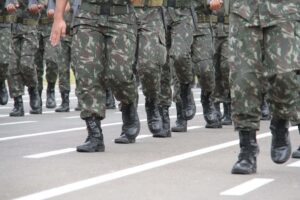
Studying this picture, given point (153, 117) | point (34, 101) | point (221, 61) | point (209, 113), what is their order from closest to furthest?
point (153, 117) → point (209, 113) → point (221, 61) → point (34, 101)

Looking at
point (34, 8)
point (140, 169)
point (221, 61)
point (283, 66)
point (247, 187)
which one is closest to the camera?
point (247, 187)

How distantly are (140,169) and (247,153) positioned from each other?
0.81 m

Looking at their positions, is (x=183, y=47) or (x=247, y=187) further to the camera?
(x=183, y=47)

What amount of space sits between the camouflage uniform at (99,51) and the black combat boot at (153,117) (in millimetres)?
1636

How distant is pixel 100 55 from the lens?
Answer: 9523 mm

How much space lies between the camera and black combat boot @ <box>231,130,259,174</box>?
309 inches

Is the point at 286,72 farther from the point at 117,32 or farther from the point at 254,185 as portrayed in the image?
the point at 117,32

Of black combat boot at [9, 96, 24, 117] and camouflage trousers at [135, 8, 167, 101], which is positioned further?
black combat boot at [9, 96, 24, 117]

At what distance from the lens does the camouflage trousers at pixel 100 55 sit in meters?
9.43

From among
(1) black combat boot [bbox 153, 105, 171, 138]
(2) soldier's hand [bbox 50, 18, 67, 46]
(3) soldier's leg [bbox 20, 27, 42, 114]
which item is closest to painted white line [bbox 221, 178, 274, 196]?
(2) soldier's hand [bbox 50, 18, 67, 46]

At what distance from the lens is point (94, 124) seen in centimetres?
954

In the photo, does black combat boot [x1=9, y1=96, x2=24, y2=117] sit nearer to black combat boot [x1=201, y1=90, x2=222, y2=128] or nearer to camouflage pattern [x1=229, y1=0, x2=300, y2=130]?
black combat boot [x1=201, y1=90, x2=222, y2=128]

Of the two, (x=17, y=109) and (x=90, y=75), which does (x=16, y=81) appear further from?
(x=90, y=75)

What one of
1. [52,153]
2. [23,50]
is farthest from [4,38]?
Result: [52,153]
